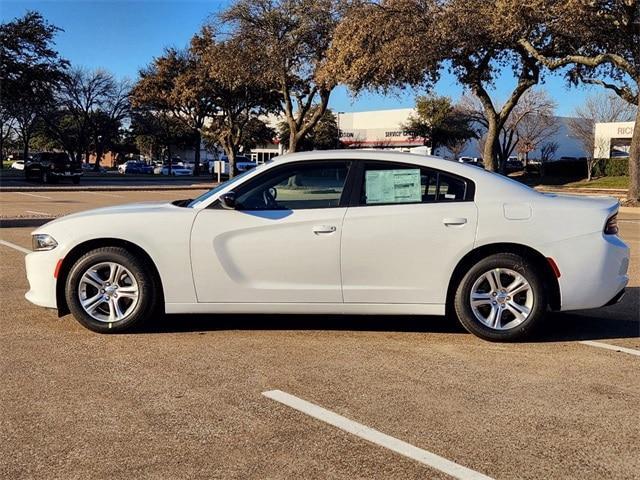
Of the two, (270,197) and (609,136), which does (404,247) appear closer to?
(270,197)

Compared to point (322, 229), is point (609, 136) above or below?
above

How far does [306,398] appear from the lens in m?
4.29

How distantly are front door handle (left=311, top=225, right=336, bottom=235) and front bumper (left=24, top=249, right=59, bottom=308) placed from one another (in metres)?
2.22

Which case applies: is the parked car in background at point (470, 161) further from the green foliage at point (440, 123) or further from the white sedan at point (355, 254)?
the green foliage at point (440, 123)

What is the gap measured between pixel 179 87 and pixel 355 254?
38744 millimetres

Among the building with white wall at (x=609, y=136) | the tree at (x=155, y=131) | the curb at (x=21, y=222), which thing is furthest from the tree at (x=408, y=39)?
the tree at (x=155, y=131)

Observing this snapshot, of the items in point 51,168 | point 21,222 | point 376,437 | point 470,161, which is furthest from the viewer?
point 51,168

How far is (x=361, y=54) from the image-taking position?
24.9 m

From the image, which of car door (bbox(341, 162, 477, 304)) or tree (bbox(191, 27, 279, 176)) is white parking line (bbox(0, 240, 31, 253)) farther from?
tree (bbox(191, 27, 279, 176))

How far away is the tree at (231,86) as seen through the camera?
101 feet

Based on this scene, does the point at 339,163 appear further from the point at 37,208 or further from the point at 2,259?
the point at 37,208

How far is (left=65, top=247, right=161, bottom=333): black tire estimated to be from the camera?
566cm

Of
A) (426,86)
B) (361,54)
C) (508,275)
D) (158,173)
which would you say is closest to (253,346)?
(508,275)

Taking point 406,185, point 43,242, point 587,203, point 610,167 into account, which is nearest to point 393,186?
point 406,185
